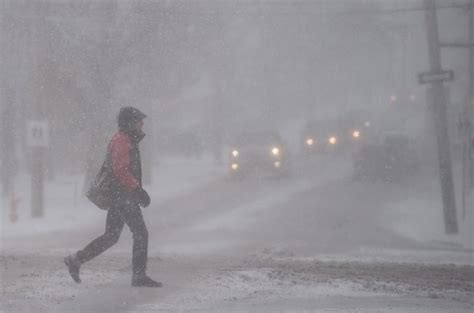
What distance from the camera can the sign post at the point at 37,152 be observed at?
1571cm

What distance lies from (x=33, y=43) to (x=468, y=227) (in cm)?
1193

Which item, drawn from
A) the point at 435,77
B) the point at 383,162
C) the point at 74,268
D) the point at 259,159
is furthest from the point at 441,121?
the point at 259,159

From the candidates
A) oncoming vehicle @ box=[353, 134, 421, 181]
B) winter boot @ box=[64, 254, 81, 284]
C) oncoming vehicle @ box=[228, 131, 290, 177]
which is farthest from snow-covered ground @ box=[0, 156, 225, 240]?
winter boot @ box=[64, 254, 81, 284]

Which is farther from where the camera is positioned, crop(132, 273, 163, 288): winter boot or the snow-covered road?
crop(132, 273, 163, 288): winter boot

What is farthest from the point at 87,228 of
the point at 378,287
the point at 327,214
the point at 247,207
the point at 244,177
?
the point at 244,177

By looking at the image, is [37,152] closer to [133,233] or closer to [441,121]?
[441,121]

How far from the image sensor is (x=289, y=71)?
47406 millimetres

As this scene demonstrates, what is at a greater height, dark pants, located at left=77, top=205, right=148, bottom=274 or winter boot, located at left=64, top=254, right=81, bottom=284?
dark pants, located at left=77, top=205, right=148, bottom=274

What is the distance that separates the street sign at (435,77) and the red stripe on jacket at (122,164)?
888 centimetres

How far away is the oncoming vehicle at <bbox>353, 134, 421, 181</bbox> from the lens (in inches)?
990

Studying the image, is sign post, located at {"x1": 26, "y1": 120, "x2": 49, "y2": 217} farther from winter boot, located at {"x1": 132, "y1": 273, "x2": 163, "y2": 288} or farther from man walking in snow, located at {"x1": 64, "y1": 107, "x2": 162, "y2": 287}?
winter boot, located at {"x1": 132, "y1": 273, "x2": 163, "y2": 288}

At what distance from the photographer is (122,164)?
20.9 ft

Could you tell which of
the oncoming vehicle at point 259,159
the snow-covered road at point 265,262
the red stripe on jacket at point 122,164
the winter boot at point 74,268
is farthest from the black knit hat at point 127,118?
the oncoming vehicle at point 259,159

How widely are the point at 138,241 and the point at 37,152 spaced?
417 inches
